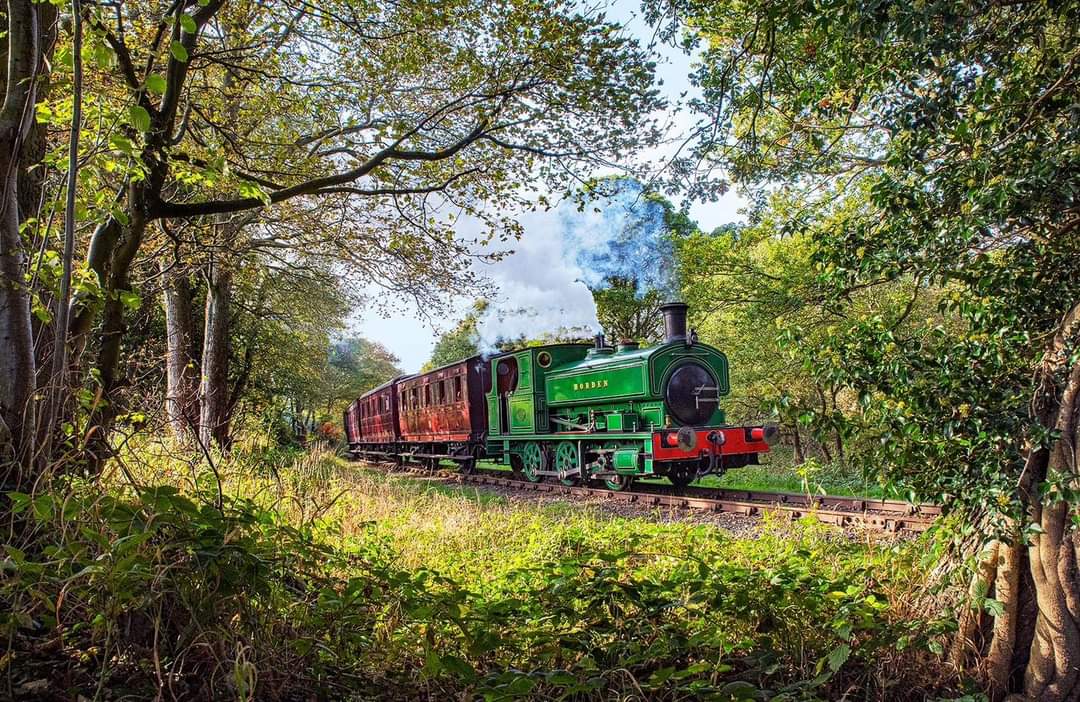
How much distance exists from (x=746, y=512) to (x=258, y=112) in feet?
25.3

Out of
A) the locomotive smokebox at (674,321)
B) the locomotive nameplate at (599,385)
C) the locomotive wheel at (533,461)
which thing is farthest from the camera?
the locomotive wheel at (533,461)

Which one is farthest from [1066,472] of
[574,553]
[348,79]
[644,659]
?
[348,79]

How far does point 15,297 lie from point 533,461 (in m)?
10.8

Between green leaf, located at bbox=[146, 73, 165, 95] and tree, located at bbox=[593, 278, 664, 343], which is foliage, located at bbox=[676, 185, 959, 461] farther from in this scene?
tree, located at bbox=[593, 278, 664, 343]

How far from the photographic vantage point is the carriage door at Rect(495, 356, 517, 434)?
14.2 m

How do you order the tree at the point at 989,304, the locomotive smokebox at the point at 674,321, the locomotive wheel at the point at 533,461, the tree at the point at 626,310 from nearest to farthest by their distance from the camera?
the tree at the point at 989,304
the locomotive smokebox at the point at 674,321
the locomotive wheel at the point at 533,461
the tree at the point at 626,310

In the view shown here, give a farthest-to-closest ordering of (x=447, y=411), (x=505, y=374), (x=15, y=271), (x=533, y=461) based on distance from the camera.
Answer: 1. (x=447, y=411)
2. (x=505, y=374)
3. (x=533, y=461)
4. (x=15, y=271)

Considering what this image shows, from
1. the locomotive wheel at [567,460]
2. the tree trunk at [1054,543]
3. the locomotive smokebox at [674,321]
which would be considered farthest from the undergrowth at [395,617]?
the locomotive wheel at [567,460]

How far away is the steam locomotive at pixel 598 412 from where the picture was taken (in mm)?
10414

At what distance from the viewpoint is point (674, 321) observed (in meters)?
11.3

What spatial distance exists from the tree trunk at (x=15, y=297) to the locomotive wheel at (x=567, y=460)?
9.51 meters

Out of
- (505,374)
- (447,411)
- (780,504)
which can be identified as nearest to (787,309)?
(780,504)

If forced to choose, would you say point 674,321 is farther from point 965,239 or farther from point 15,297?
point 15,297

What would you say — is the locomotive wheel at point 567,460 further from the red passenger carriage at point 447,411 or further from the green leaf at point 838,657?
the green leaf at point 838,657
